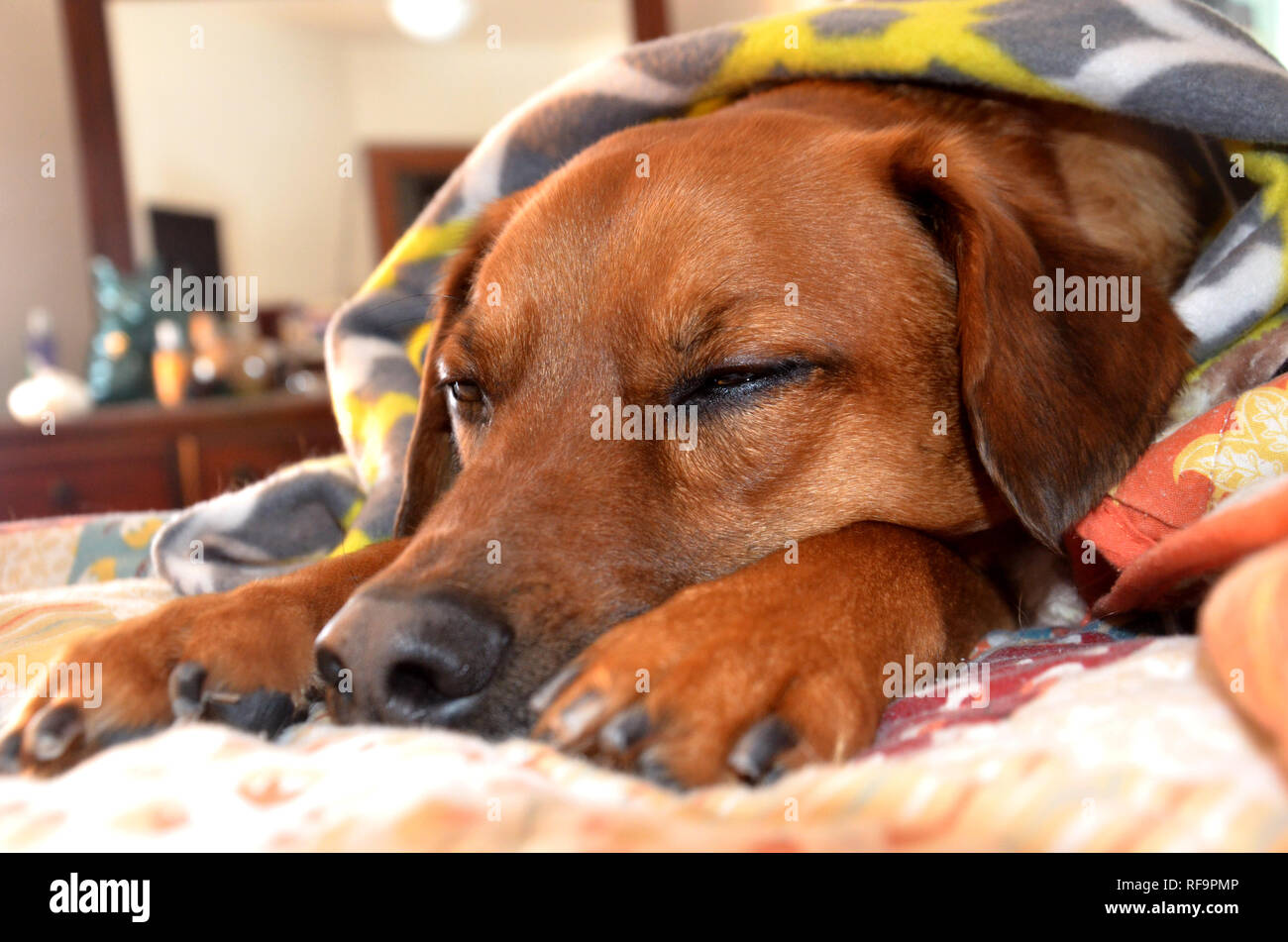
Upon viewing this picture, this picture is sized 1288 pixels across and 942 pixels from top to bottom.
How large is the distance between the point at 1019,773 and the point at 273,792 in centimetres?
57

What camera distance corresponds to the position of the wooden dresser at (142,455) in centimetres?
479

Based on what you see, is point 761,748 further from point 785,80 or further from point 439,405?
point 785,80

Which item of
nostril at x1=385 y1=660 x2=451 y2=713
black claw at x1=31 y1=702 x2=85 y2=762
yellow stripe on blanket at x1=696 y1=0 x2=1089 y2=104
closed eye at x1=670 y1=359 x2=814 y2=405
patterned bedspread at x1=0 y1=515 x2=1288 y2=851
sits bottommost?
black claw at x1=31 y1=702 x2=85 y2=762

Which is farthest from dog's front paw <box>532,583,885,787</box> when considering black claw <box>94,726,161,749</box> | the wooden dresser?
the wooden dresser

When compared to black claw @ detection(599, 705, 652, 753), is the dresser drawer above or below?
below

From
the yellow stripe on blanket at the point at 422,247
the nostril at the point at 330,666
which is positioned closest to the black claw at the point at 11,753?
the nostril at the point at 330,666

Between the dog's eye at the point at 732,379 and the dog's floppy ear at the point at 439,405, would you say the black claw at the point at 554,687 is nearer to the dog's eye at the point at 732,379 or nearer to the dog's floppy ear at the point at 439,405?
the dog's eye at the point at 732,379

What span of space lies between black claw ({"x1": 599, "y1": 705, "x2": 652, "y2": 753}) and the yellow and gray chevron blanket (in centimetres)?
107

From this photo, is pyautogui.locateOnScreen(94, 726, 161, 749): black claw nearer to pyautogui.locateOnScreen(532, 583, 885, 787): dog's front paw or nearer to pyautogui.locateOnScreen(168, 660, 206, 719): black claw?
pyautogui.locateOnScreen(168, 660, 206, 719): black claw

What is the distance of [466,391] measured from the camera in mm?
1648

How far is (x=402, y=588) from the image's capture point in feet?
3.52

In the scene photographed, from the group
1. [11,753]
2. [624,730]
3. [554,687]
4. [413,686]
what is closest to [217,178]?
[11,753]

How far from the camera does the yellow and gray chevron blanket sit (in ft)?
5.04

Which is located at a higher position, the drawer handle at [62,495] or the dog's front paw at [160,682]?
the dog's front paw at [160,682]
